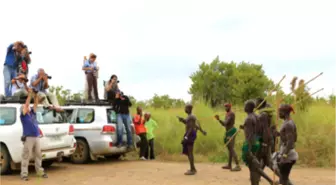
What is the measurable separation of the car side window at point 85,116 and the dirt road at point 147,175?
116 centimetres

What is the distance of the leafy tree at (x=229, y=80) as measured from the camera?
138 feet

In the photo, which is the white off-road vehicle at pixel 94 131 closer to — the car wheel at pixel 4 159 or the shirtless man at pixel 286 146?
the car wheel at pixel 4 159

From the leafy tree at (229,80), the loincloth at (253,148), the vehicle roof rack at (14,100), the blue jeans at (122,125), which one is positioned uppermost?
the leafy tree at (229,80)

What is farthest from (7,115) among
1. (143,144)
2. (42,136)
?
(143,144)

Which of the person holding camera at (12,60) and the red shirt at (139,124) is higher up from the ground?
the person holding camera at (12,60)

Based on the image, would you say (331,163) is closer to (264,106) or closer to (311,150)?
(311,150)

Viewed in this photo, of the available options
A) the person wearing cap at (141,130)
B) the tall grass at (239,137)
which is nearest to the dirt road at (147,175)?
the tall grass at (239,137)

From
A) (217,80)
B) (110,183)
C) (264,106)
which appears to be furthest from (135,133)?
(217,80)

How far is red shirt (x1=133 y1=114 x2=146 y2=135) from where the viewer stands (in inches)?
559

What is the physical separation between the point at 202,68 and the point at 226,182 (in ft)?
132

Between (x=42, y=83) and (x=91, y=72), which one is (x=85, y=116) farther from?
(x=91, y=72)

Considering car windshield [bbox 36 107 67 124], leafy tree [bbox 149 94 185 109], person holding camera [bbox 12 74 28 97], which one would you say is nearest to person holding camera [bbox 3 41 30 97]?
person holding camera [bbox 12 74 28 97]

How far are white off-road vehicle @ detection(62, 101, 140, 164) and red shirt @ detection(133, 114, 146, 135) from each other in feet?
3.74

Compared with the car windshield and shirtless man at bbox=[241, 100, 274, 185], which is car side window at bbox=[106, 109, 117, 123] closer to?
the car windshield
